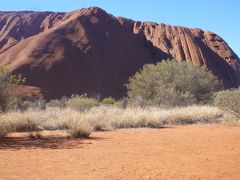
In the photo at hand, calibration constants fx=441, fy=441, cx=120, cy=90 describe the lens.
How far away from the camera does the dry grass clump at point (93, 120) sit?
17492 mm

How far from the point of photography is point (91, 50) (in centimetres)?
6819

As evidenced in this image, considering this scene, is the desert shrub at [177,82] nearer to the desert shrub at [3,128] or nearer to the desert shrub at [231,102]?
the desert shrub at [231,102]

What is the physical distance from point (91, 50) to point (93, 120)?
48059 millimetres

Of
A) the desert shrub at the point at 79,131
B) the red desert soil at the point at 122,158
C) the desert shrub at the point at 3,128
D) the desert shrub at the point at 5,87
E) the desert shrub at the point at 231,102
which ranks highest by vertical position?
the desert shrub at the point at 5,87

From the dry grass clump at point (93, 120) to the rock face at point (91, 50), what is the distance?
3342cm

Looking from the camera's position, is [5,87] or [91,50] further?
[91,50]

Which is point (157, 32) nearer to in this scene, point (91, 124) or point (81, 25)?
point (81, 25)

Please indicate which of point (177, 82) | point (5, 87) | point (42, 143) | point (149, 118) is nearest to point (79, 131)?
point (42, 143)

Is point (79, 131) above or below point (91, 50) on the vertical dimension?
below

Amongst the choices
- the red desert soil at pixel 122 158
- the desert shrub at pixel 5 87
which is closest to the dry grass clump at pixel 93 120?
the desert shrub at pixel 5 87

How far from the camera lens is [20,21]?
88188 millimetres

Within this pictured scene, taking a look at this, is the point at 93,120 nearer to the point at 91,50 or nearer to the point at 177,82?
the point at 177,82

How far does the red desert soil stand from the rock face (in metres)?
42.3

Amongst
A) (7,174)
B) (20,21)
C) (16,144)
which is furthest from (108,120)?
(20,21)
